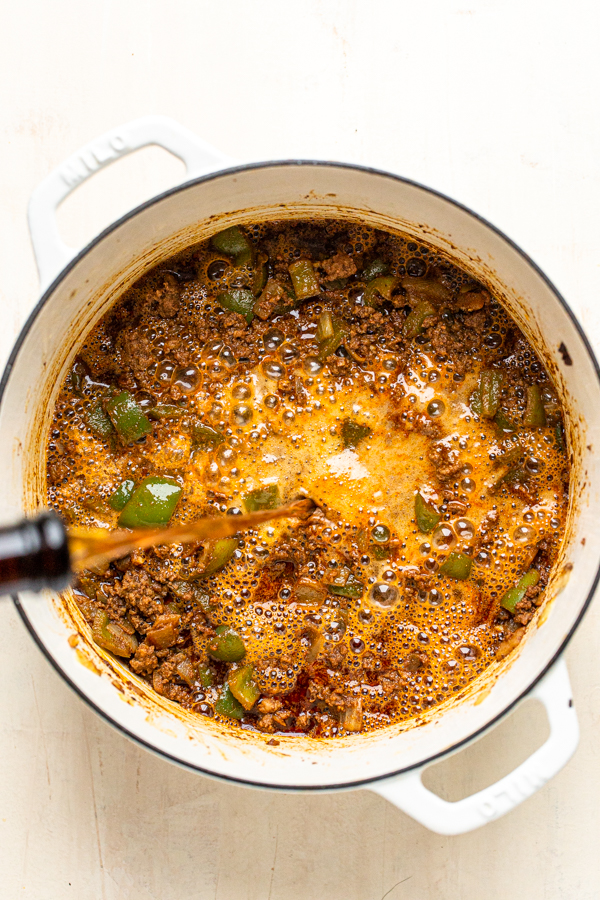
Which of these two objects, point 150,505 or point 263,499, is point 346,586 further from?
point 150,505

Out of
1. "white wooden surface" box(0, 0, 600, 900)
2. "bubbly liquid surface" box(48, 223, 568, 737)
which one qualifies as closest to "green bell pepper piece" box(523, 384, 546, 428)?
"bubbly liquid surface" box(48, 223, 568, 737)

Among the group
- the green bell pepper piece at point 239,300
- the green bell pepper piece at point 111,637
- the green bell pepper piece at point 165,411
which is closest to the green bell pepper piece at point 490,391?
the green bell pepper piece at point 239,300

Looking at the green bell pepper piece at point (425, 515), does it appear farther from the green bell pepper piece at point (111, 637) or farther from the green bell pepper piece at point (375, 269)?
the green bell pepper piece at point (111, 637)

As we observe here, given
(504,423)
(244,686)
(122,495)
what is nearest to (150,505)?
(122,495)

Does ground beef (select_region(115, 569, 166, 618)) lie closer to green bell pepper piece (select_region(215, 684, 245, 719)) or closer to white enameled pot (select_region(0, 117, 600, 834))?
white enameled pot (select_region(0, 117, 600, 834))

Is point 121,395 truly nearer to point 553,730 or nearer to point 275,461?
point 275,461

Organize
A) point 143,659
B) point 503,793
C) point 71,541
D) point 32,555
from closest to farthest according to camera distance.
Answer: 1. point 32,555
2. point 503,793
3. point 71,541
4. point 143,659
